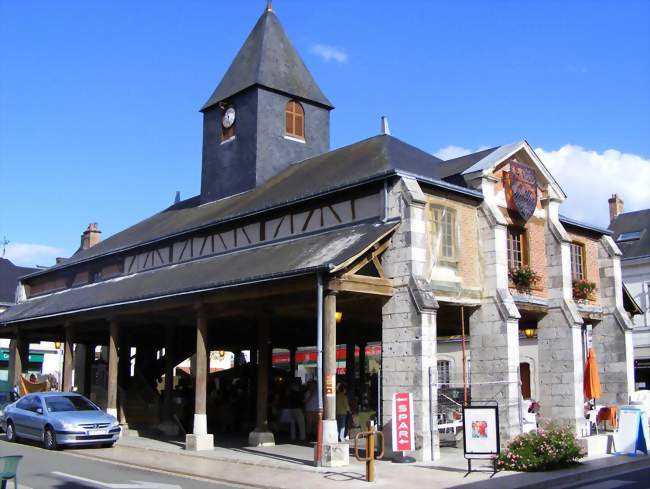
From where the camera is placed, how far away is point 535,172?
18766 mm

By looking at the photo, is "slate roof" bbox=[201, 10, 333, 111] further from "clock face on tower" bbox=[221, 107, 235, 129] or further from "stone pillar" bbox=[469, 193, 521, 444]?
"stone pillar" bbox=[469, 193, 521, 444]

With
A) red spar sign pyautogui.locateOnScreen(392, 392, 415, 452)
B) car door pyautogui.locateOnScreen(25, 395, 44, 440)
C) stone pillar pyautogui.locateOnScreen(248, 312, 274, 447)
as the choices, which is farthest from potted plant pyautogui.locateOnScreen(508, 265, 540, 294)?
car door pyautogui.locateOnScreen(25, 395, 44, 440)

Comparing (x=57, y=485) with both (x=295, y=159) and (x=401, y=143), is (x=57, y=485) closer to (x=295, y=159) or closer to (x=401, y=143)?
(x=401, y=143)

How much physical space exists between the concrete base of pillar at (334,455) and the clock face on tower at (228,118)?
14.7 meters

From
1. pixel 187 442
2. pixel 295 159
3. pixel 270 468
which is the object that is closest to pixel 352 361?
pixel 295 159

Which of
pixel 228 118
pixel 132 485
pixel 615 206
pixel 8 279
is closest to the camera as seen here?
pixel 132 485

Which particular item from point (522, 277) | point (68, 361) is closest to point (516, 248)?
point (522, 277)

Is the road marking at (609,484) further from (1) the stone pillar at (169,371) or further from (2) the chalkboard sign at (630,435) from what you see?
(1) the stone pillar at (169,371)

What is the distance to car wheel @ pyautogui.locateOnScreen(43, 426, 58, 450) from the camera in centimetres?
1580

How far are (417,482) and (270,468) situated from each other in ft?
9.92

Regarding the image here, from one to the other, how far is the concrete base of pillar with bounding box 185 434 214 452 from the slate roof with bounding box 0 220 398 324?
3281mm

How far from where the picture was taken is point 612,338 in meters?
20.5

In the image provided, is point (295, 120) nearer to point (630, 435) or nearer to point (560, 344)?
point (560, 344)

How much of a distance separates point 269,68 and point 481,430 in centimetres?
1617
